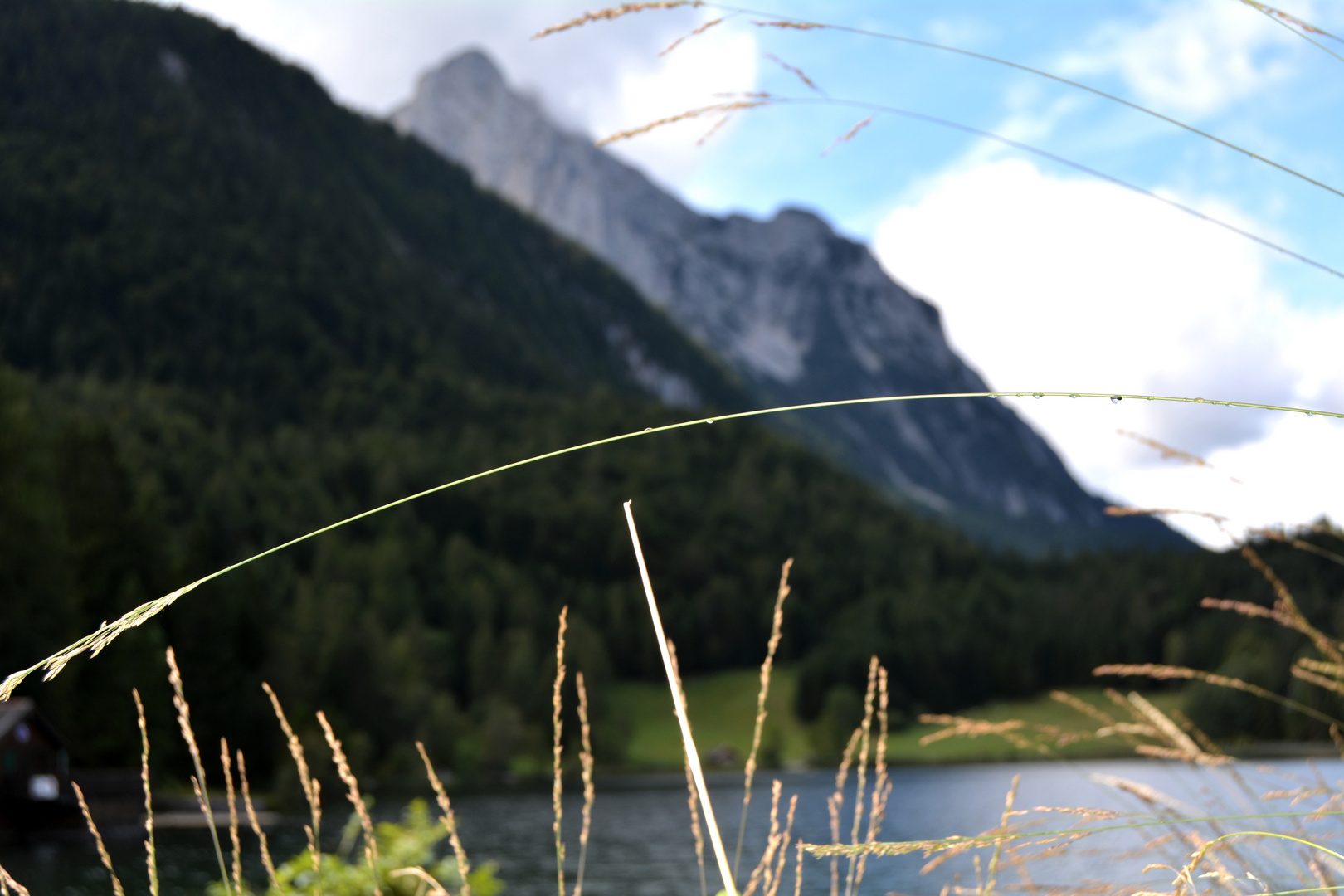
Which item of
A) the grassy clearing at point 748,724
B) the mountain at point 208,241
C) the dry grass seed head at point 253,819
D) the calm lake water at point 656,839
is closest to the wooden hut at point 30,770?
the calm lake water at point 656,839

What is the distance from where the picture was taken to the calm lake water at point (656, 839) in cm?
1662

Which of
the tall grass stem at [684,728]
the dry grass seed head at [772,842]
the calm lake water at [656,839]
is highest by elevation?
the tall grass stem at [684,728]

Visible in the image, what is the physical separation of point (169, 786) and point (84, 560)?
822 centimetres

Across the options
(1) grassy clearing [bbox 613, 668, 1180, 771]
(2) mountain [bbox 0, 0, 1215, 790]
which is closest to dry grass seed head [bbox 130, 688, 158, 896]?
(2) mountain [bbox 0, 0, 1215, 790]

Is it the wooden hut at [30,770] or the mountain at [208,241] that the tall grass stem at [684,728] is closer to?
the wooden hut at [30,770]

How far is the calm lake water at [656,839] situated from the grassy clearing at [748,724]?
47.0 feet

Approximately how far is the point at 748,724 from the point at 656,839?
2174 inches

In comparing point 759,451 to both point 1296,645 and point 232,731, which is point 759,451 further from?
point 232,731

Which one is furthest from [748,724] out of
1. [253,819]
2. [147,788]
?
[147,788]

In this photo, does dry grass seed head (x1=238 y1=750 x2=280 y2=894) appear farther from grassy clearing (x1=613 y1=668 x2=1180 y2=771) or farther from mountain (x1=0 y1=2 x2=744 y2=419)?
mountain (x1=0 y1=2 x2=744 y2=419)

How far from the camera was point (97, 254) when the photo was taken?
5074 inches

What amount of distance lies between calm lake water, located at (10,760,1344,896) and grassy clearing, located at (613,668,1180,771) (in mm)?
14312

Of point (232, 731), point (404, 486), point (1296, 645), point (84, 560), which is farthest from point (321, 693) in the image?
point (1296, 645)

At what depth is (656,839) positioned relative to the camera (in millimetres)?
39281
